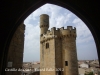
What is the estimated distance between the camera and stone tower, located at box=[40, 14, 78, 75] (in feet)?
60.8

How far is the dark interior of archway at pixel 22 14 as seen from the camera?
2721 millimetres

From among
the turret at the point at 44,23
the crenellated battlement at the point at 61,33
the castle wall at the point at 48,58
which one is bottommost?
the castle wall at the point at 48,58

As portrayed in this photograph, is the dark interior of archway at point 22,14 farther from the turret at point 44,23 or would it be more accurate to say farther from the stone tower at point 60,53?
the turret at point 44,23

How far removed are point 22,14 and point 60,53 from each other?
1697 cm

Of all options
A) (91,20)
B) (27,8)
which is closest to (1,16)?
(27,8)

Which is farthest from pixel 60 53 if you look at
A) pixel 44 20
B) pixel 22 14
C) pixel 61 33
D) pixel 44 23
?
pixel 22 14

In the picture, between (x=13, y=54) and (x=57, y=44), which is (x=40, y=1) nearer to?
(x=13, y=54)

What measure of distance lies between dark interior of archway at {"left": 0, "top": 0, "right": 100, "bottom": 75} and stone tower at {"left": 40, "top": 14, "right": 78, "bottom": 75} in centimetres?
1614

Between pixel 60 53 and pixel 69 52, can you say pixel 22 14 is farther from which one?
pixel 60 53

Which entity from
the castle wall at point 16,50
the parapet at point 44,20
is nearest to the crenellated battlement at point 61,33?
the parapet at point 44,20

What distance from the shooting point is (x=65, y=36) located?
19531 millimetres

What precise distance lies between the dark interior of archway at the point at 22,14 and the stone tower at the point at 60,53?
16137 millimetres

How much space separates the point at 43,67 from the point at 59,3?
1880 cm

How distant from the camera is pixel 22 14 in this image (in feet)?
9.53
